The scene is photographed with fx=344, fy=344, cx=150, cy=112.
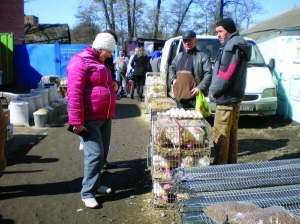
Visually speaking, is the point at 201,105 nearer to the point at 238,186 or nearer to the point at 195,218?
the point at 238,186

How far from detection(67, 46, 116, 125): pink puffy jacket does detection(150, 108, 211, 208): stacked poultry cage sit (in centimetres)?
69

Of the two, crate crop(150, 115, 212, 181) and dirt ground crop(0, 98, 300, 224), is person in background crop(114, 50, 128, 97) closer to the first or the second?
dirt ground crop(0, 98, 300, 224)

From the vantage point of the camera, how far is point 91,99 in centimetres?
399

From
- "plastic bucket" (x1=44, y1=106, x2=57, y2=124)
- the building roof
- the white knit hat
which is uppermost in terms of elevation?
the building roof

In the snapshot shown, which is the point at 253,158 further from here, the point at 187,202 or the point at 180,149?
the point at 187,202

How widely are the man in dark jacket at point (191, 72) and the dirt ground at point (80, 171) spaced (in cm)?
139

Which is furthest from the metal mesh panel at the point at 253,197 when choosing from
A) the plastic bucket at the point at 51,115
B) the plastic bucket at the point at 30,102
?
the plastic bucket at the point at 30,102

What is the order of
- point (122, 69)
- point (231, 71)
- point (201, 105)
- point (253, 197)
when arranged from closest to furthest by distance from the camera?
point (253, 197) < point (231, 71) < point (201, 105) < point (122, 69)

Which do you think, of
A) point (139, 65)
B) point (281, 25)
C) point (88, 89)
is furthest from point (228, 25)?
point (139, 65)

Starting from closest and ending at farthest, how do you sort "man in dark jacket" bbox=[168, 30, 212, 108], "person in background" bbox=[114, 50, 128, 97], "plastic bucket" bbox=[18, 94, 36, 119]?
"man in dark jacket" bbox=[168, 30, 212, 108] → "plastic bucket" bbox=[18, 94, 36, 119] → "person in background" bbox=[114, 50, 128, 97]

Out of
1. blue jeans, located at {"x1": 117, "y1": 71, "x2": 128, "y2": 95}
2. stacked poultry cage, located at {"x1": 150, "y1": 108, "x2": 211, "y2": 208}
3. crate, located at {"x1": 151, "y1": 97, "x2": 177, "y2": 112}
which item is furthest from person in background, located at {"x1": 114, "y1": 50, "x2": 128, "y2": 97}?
stacked poultry cage, located at {"x1": 150, "y1": 108, "x2": 211, "y2": 208}

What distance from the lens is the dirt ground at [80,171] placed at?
4.06 meters

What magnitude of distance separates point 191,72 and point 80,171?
7.67 ft

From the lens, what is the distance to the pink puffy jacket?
12.6 ft
